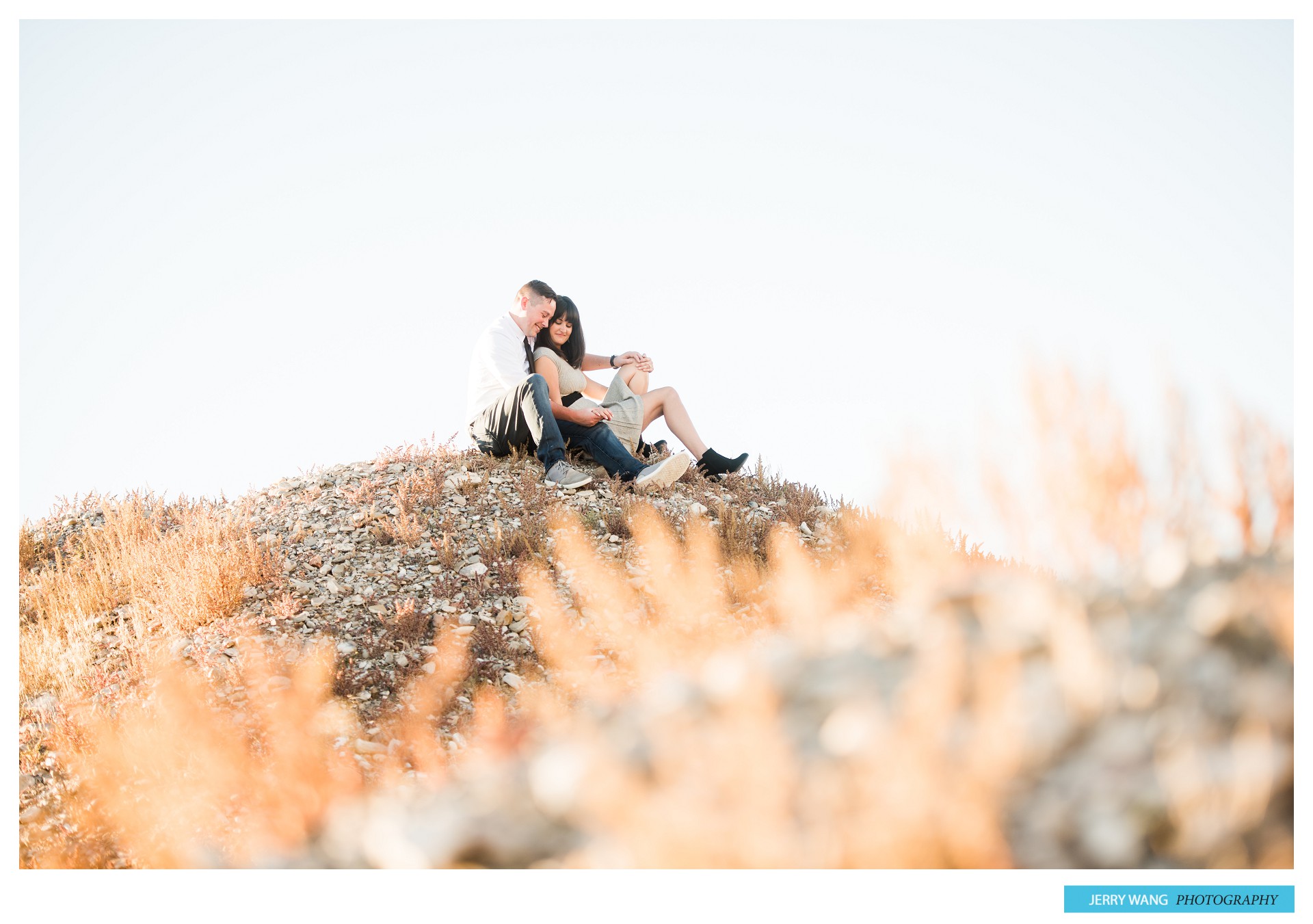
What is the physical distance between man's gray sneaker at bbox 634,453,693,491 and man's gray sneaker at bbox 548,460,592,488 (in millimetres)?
484

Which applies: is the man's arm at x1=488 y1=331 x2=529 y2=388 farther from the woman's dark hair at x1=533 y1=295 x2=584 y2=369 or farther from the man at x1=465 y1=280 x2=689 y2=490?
the woman's dark hair at x1=533 y1=295 x2=584 y2=369

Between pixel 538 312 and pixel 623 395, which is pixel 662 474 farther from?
pixel 538 312

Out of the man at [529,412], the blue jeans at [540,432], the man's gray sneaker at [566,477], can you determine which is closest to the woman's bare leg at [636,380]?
the man at [529,412]

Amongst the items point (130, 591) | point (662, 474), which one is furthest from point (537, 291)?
point (130, 591)

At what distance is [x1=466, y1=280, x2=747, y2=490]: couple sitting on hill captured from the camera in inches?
291

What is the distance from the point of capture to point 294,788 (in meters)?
3.92

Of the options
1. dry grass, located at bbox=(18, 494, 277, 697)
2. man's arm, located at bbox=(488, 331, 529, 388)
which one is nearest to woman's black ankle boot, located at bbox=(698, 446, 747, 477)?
man's arm, located at bbox=(488, 331, 529, 388)

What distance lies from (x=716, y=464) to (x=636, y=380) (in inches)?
47.1

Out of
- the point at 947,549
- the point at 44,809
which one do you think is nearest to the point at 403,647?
the point at 44,809

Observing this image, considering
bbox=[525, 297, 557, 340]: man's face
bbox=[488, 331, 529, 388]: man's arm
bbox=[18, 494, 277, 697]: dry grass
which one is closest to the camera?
bbox=[18, 494, 277, 697]: dry grass
